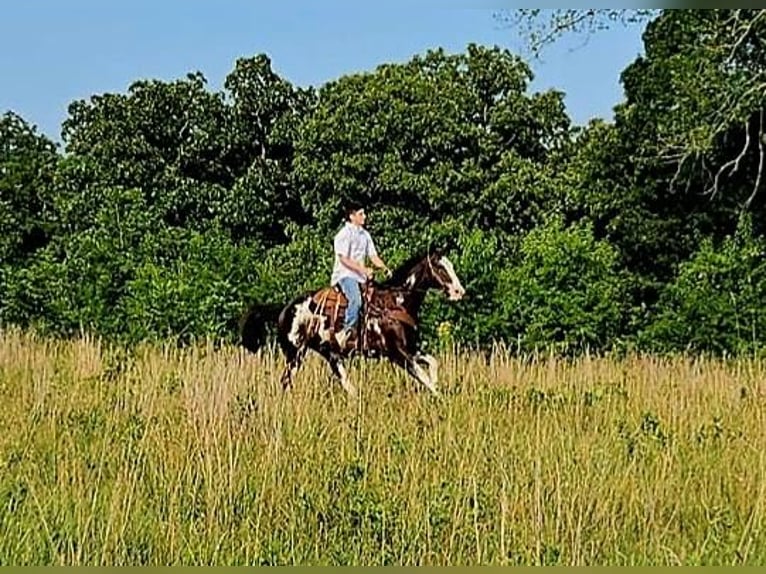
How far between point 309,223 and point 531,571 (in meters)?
23.8

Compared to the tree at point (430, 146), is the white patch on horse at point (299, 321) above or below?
below

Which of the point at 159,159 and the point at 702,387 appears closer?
the point at 702,387

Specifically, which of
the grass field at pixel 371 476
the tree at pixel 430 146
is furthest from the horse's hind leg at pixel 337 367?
the tree at pixel 430 146

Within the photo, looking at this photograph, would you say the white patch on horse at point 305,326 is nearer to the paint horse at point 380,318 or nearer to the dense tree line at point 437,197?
the paint horse at point 380,318

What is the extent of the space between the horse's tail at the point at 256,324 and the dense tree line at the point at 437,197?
4.20 metres

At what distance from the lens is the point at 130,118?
28.0m

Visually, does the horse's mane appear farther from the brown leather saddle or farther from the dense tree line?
the dense tree line

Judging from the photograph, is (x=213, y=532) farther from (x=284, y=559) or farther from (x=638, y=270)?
(x=638, y=270)

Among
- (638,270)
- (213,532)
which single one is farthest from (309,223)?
(213,532)

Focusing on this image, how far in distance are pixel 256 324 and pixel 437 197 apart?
15410 millimetres

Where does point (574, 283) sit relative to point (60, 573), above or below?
above

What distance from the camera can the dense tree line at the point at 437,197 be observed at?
51.9 feet

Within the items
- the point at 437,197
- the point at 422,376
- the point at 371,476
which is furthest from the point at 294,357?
the point at 437,197

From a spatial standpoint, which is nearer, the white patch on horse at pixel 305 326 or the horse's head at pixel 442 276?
the horse's head at pixel 442 276
